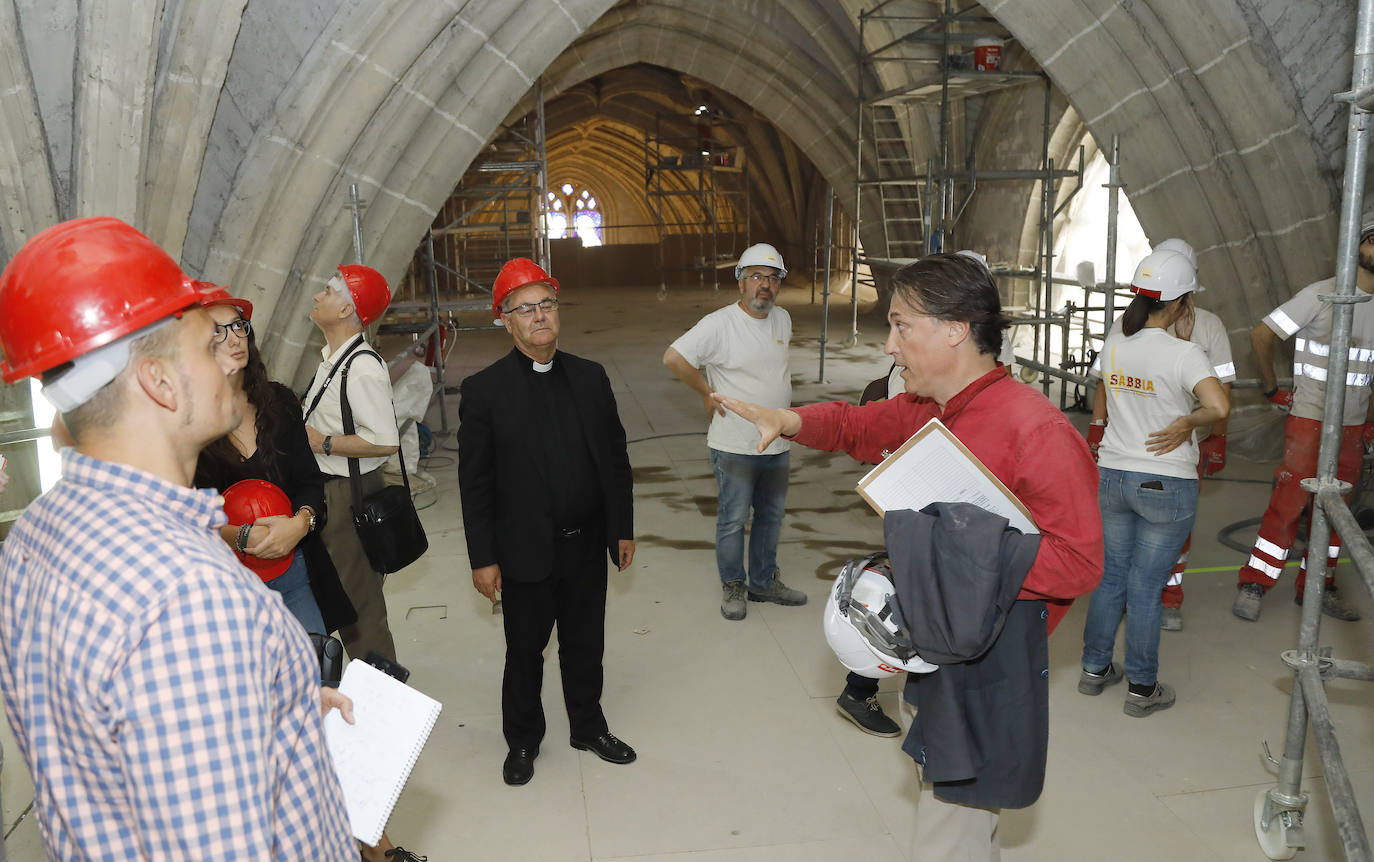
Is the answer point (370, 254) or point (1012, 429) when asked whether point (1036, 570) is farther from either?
point (370, 254)

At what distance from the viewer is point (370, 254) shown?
7793 millimetres

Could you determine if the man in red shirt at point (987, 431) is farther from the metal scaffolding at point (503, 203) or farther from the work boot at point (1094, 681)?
the metal scaffolding at point (503, 203)

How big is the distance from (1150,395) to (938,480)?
223 centimetres

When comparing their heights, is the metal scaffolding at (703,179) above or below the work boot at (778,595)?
above

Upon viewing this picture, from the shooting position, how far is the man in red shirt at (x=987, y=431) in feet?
7.13

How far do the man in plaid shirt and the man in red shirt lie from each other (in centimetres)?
146

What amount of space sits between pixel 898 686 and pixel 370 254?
17.6 feet

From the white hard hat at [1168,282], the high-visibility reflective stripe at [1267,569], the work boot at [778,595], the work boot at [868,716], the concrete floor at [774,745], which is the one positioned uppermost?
the white hard hat at [1168,282]

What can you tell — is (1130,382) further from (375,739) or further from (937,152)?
(937,152)

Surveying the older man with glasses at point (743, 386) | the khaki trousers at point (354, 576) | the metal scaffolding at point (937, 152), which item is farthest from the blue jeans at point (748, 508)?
the metal scaffolding at point (937, 152)

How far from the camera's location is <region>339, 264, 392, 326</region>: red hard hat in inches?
160

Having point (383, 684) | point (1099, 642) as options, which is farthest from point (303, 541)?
point (1099, 642)

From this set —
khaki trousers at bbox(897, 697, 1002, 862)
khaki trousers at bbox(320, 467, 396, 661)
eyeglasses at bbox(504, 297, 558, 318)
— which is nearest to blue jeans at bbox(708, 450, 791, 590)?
eyeglasses at bbox(504, 297, 558, 318)

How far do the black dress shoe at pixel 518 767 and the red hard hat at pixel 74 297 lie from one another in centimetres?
266
